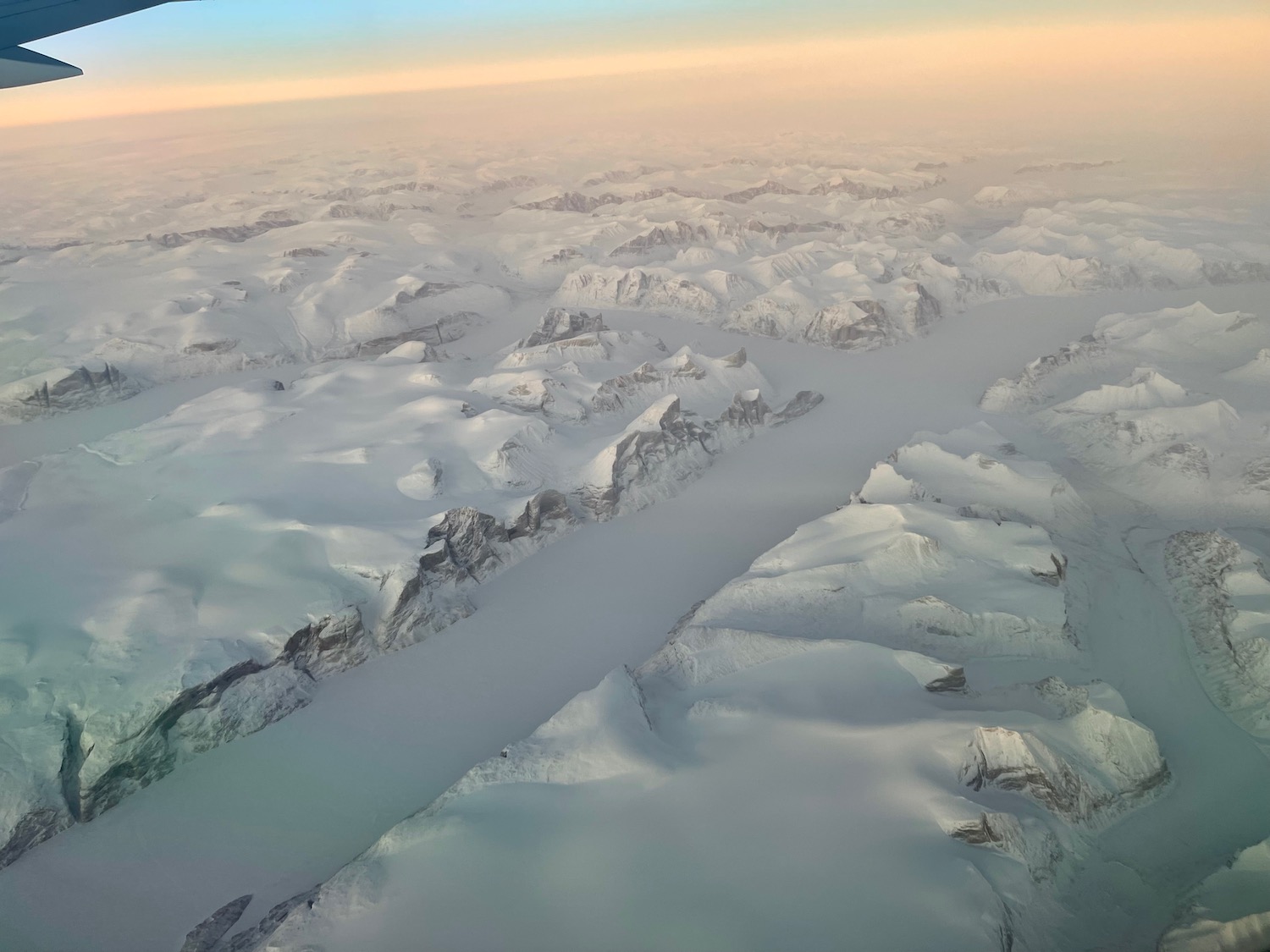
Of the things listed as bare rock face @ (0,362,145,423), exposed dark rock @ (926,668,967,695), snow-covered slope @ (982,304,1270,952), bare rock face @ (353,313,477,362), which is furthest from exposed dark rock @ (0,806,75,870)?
bare rock face @ (353,313,477,362)

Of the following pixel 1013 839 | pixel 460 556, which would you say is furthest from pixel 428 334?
pixel 1013 839

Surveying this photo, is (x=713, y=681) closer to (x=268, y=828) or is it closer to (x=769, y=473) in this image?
(x=268, y=828)

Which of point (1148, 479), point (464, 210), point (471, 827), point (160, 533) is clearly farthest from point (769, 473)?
point (464, 210)

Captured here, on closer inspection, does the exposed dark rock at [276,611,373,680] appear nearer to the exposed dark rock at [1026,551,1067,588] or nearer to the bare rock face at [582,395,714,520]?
the bare rock face at [582,395,714,520]

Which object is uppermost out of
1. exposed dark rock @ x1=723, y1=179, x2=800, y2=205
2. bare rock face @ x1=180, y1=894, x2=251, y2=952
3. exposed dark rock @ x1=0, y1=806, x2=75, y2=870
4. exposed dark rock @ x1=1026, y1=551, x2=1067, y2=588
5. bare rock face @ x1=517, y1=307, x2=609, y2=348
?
exposed dark rock @ x1=723, y1=179, x2=800, y2=205

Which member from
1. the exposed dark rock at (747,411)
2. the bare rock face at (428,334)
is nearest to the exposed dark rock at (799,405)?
the exposed dark rock at (747,411)

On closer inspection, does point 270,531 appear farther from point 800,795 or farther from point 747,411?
point 747,411
